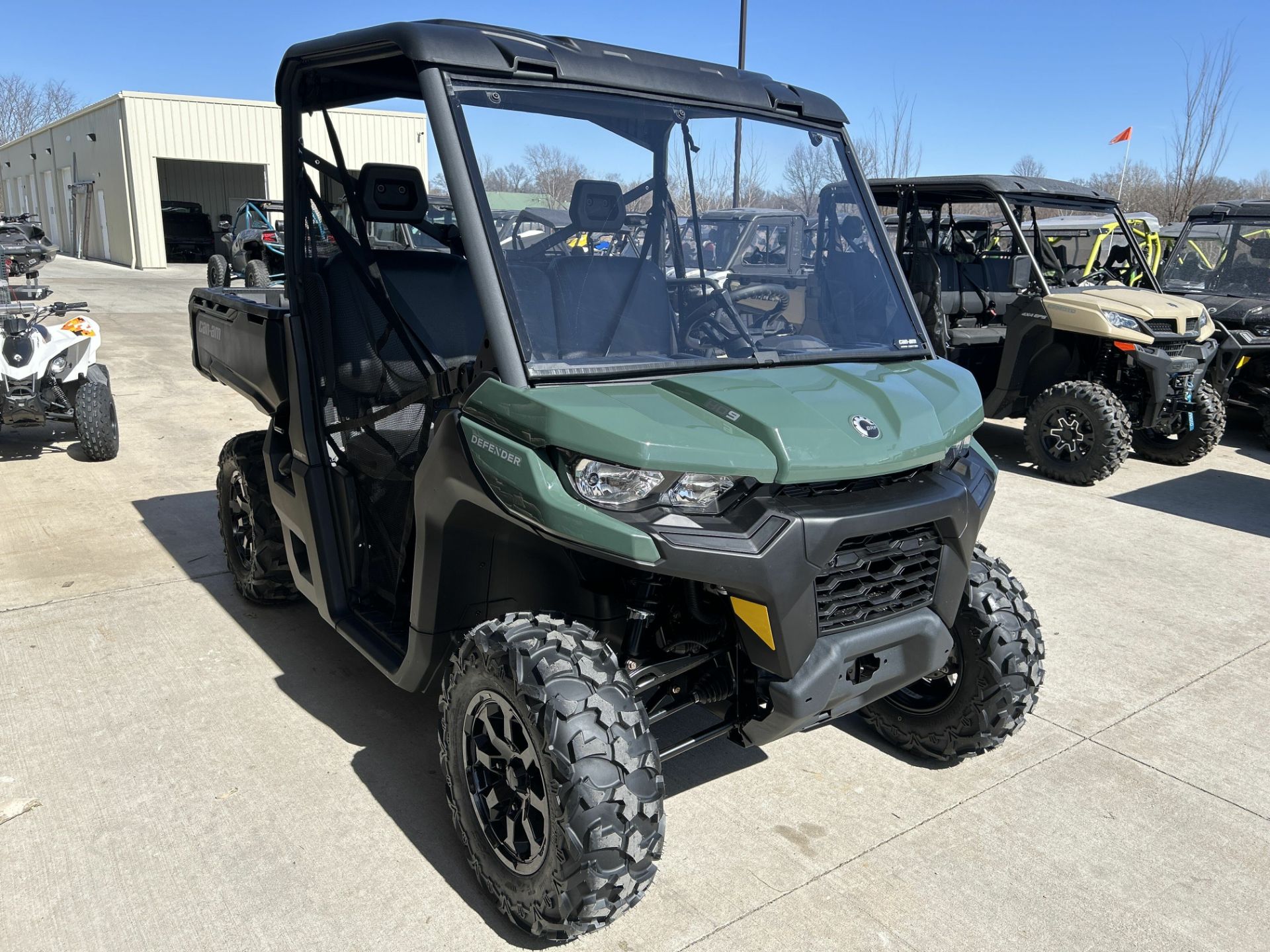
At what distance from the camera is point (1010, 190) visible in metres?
7.76

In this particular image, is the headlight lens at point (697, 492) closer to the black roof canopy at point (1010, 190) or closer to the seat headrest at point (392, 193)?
the seat headrest at point (392, 193)

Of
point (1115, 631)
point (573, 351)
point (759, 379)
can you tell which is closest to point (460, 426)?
point (573, 351)

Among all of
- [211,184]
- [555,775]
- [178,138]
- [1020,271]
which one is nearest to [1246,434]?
[1020,271]

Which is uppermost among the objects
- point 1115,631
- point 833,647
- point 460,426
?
point 460,426

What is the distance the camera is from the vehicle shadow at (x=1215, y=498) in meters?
6.59

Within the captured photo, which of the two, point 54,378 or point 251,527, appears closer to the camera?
point 251,527

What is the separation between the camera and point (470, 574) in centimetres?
294

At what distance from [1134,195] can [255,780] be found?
34210mm

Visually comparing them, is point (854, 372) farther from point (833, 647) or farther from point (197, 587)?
point (197, 587)

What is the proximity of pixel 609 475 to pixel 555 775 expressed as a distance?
0.71 m

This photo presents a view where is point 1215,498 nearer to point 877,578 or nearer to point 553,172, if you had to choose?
point 877,578

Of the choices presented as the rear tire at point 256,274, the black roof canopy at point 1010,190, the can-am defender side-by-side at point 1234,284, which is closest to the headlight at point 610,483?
the black roof canopy at point 1010,190

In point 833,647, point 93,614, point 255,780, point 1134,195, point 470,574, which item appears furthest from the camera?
point 1134,195

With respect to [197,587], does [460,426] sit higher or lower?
higher
